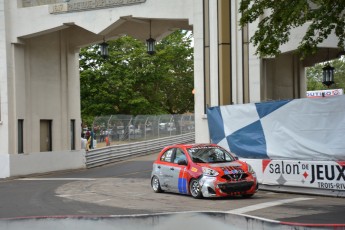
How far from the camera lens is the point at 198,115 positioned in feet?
70.5

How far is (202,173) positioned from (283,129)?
2953 mm

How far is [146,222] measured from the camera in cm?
988

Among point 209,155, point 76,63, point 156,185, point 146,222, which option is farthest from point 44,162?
point 146,222

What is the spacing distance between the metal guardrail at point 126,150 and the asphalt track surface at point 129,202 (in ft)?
25.0

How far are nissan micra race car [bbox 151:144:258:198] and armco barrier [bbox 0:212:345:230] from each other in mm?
5373

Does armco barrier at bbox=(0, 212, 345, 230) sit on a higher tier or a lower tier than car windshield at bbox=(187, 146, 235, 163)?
lower

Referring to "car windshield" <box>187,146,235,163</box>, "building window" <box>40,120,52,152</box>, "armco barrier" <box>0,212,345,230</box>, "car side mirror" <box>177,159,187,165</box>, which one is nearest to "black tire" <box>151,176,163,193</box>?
"car side mirror" <box>177,159,187,165</box>

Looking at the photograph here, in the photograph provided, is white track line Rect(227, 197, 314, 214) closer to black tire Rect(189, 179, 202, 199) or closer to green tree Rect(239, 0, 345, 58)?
black tire Rect(189, 179, 202, 199)

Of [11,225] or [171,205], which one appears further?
[171,205]

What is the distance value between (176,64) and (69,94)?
26945mm

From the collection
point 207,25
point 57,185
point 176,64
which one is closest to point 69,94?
point 57,185

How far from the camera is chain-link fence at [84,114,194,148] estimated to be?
A: 3634 cm

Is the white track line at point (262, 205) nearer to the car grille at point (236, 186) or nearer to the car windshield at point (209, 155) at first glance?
the car grille at point (236, 186)

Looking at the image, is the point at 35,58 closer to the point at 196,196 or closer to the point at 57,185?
the point at 57,185
